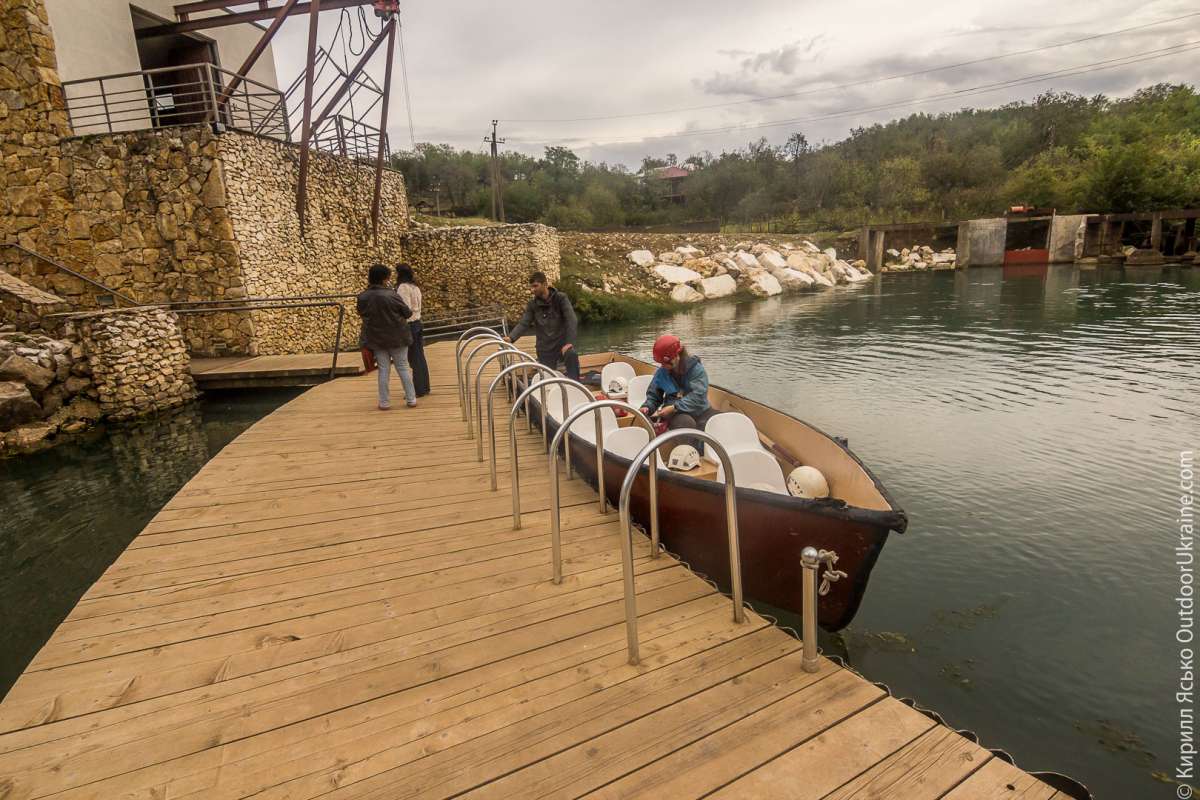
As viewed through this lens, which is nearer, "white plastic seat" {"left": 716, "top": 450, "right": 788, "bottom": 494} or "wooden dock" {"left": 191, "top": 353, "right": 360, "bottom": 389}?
"white plastic seat" {"left": 716, "top": 450, "right": 788, "bottom": 494}

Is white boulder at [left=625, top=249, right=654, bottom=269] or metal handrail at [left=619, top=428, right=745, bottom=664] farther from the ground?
white boulder at [left=625, top=249, right=654, bottom=269]

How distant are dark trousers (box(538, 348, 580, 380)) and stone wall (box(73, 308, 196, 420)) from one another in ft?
26.3

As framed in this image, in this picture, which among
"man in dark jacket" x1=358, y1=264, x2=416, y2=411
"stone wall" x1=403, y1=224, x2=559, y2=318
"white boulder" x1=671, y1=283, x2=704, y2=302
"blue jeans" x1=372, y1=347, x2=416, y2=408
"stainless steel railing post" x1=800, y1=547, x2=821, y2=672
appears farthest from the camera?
"white boulder" x1=671, y1=283, x2=704, y2=302

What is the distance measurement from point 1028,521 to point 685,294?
22324 mm

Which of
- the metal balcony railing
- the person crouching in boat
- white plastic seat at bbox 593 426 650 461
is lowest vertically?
white plastic seat at bbox 593 426 650 461

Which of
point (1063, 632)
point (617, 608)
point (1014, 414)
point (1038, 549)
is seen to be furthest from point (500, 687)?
point (1014, 414)

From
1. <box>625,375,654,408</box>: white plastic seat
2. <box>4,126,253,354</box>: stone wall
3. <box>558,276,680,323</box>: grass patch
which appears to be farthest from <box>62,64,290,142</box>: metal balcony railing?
<box>558,276,680,323</box>: grass patch

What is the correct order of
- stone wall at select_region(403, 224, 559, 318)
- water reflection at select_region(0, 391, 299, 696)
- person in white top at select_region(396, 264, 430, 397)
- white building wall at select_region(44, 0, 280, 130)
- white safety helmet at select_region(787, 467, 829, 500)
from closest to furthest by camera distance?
white safety helmet at select_region(787, 467, 829, 500) < water reflection at select_region(0, 391, 299, 696) < person in white top at select_region(396, 264, 430, 397) < white building wall at select_region(44, 0, 280, 130) < stone wall at select_region(403, 224, 559, 318)

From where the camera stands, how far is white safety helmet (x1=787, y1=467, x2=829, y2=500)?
4.25 meters

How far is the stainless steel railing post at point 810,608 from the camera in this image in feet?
6.66

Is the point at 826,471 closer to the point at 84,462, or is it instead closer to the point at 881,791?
the point at 881,791

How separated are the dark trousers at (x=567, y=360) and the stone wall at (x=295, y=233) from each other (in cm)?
877

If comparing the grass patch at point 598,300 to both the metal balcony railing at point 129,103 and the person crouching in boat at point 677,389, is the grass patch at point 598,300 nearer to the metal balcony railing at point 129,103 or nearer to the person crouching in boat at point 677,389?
the metal balcony railing at point 129,103

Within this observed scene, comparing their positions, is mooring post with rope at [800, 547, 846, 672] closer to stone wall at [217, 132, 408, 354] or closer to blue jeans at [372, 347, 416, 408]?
blue jeans at [372, 347, 416, 408]
